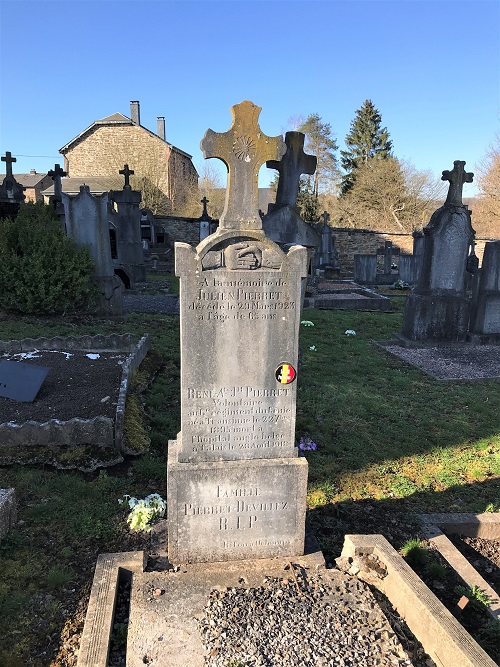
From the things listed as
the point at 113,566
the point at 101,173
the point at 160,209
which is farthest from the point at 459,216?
the point at 101,173

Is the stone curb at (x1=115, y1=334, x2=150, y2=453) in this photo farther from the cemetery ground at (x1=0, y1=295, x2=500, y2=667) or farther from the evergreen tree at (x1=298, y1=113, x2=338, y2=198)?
the evergreen tree at (x1=298, y1=113, x2=338, y2=198)

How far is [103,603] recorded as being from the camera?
9.45 feet

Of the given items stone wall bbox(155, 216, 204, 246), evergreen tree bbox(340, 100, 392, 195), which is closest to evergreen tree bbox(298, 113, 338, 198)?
evergreen tree bbox(340, 100, 392, 195)

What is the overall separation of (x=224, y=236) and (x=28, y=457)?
3.24m

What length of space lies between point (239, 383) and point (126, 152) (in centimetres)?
3872

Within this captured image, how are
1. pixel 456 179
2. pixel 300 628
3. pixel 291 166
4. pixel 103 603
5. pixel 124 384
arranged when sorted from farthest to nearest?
1. pixel 456 179
2. pixel 291 166
3. pixel 124 384
4. pixel 103 603
5. pixel 300 628

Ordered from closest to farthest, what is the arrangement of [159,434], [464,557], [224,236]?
1. [224,236]
2. [464,557]
3. [159,434]

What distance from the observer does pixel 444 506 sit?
4441mm

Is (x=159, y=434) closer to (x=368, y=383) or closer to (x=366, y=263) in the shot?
(x=368, y=383)

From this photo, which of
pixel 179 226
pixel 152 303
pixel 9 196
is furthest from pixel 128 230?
pixel 179 226

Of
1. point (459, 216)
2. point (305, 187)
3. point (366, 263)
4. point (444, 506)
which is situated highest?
point (305, 187)

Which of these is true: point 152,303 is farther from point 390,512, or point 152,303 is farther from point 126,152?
point 126,152

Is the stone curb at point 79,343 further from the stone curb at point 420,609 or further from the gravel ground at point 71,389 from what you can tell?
the stone curb at point 420,609

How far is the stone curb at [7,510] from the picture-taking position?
12.0ft
